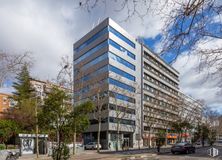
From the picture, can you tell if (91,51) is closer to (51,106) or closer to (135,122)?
(135,122)

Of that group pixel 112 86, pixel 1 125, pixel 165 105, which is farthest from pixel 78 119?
pixel 165 105

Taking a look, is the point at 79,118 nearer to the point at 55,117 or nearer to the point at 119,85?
the point at 55,117

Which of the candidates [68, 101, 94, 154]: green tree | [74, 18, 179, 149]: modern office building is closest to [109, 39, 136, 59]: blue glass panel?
[74, 18, 179, 149]: modern office building

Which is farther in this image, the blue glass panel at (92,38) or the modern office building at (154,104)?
the modern office building at (154,104)

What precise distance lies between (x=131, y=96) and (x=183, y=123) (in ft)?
43.6

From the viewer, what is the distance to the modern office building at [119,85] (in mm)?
72438

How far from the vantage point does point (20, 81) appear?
80125 millimetres

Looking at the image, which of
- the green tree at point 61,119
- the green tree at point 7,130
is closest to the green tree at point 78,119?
the green tree at point 61,119

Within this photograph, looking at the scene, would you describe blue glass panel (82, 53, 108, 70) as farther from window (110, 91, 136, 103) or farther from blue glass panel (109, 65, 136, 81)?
window (110, 91, 136, 103)

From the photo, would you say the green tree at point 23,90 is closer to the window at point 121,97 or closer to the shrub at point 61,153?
the window at point 121,97

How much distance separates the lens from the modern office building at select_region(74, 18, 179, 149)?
7244 cm

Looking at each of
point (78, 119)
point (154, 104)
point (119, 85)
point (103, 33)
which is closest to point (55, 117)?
point (78, 119)

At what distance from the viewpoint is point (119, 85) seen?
2995 inches

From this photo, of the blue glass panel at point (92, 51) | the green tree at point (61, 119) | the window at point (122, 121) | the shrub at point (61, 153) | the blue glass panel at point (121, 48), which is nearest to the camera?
the shrub at point (61, 153)
